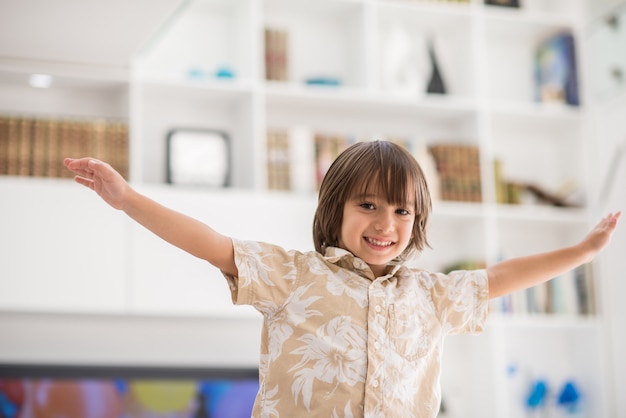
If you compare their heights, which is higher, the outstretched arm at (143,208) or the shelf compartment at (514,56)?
the shelf compartment at (514,56)

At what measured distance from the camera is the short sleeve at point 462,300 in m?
1.59

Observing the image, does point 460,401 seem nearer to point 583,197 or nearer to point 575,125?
point 583,197

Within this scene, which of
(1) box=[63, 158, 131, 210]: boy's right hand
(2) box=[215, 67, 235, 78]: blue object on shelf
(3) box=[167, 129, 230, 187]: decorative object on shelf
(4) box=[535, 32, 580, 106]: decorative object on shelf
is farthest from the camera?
(4) box=[535, 32, 580, 106]: decorative object on shelf

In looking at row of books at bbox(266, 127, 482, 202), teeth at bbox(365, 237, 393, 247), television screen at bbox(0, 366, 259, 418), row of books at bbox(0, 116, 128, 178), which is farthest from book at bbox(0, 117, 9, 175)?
teeth at bbox(365, 237, 393, 247)

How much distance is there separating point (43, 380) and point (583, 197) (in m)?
2.26

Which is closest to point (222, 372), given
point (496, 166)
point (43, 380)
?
point (43, 380)

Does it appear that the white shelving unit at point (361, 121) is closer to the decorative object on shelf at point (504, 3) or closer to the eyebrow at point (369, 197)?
the decorative object on shelf at point (504, 3)

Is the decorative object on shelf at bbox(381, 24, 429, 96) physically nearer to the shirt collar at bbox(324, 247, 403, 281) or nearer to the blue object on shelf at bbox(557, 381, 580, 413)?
the blue object on shelf at bbox(557, 381, 580, 413)

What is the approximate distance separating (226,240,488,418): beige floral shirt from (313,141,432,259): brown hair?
0.21ft

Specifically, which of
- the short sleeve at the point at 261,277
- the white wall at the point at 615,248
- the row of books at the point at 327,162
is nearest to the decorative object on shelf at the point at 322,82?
the row of books at the point at 327,162

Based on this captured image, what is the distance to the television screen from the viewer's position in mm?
3143

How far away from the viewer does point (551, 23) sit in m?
3.94

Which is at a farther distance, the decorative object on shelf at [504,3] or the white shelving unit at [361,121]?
the decorative object on shelf at [504,3]

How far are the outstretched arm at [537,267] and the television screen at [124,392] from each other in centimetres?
184
